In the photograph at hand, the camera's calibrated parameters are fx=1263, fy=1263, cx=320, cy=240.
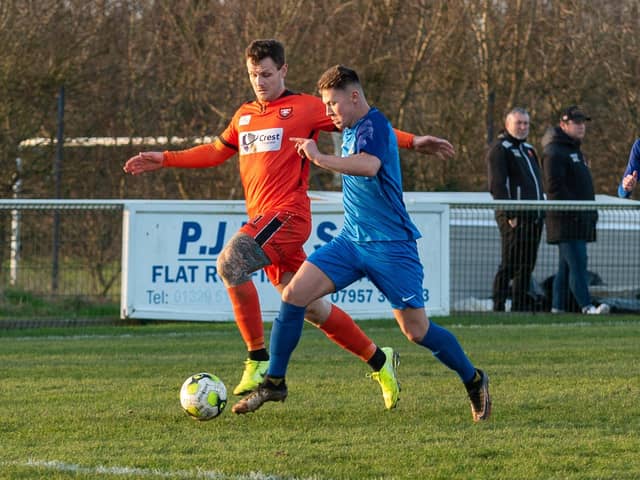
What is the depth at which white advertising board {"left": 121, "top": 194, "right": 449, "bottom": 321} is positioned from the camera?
1241 cm

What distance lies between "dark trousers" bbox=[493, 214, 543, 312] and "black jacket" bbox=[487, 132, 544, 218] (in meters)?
0.15

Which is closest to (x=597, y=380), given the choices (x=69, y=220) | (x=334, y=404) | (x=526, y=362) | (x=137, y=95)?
(x=526, y=362)

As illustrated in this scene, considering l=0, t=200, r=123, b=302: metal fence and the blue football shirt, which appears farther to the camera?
l=0, t=200, r=123, b=302: metal fence

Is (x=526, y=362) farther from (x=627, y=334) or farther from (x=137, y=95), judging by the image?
(x=137, y=95)

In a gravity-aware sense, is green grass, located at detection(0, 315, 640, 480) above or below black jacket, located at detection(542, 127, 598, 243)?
below

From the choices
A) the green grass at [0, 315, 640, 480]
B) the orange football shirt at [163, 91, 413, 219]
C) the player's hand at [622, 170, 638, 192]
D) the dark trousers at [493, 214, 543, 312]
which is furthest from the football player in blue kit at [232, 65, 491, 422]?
the dark trousers at [493, 214, 543, 312]

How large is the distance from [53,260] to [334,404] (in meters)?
7.04

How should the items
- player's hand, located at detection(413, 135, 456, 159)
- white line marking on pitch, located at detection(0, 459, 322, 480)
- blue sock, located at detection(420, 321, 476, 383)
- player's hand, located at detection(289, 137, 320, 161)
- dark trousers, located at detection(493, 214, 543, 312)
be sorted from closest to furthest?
white line marking on pitch, located at detection(0, 459, 322, 480), player's hand, located at detection(289, 137, 320, 161), blue sock, located at detection(420, 321, 476, 383), player's hand, located at detection(413, 135, 456, 159), dark trousers, located at detection(493, 214, 543, 312)

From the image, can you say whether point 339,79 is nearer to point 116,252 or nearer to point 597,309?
point 597,309

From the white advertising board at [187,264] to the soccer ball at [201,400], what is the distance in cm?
566

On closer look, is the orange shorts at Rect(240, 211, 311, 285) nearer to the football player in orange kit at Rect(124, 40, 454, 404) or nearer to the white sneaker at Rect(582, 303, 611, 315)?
the football player in orange kit at Rect(124, 40, 454, 404)

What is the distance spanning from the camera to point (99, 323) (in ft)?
42.0

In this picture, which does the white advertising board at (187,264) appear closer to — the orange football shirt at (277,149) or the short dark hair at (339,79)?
the orange football shirt at (277,149)

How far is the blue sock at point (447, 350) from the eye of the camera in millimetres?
6660
